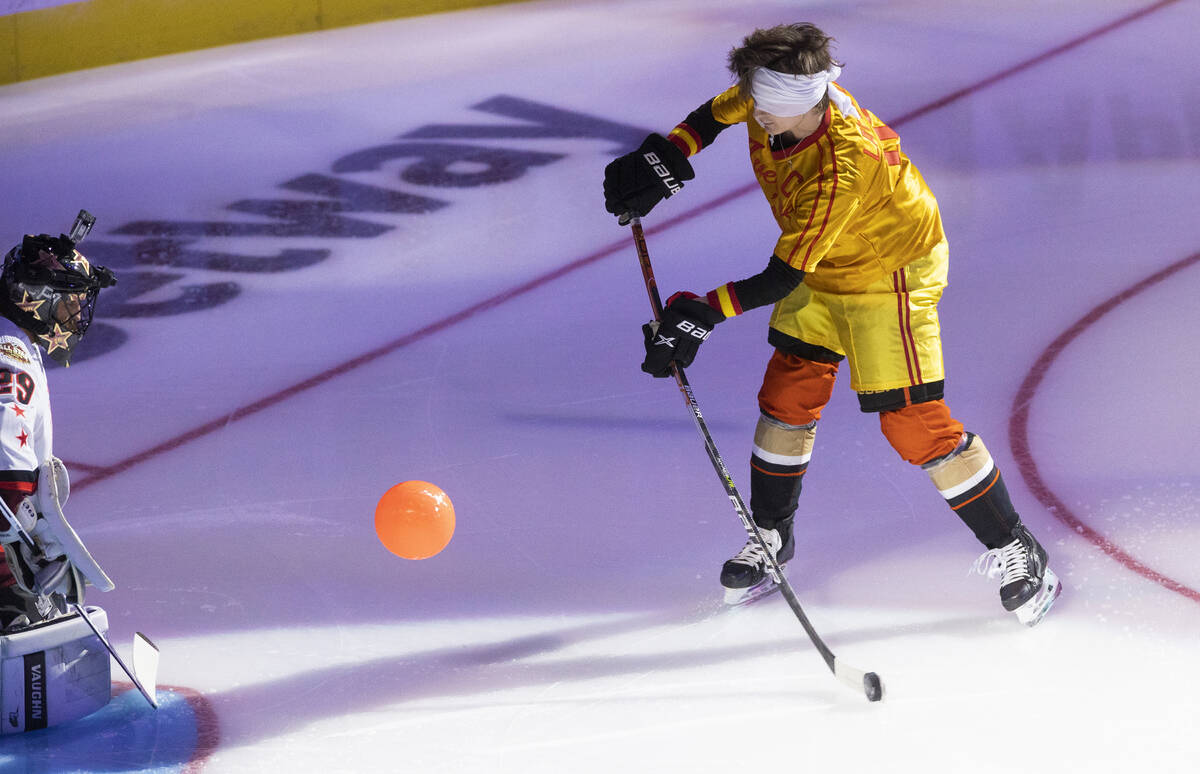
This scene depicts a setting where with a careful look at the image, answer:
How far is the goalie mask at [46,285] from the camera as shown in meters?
2.34

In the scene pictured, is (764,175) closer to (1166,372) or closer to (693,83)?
(1166,372)

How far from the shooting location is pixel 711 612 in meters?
2.87

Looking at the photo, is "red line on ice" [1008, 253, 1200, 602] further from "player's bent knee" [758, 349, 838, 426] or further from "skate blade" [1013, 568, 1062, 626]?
"player's bent knee" [758, 349, 838, 426]

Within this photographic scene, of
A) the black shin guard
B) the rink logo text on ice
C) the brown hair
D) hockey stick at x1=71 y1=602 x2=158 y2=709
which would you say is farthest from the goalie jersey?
the rink logo text on ice

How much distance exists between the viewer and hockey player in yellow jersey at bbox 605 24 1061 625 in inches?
99.3

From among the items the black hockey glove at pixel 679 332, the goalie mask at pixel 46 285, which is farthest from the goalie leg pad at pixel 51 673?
the black hockey glove at pixel 679 332

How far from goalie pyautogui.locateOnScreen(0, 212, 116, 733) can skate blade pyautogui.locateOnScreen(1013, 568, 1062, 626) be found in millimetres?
1761

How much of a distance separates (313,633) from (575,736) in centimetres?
68

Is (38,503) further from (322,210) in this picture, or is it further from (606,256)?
(322,210)

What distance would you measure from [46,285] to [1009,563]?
75.5 inches

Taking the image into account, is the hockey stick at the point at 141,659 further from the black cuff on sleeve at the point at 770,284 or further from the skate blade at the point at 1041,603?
the skate blade at the point at 1041,603

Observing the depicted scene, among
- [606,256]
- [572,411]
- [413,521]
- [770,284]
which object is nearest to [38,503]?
[413,521]

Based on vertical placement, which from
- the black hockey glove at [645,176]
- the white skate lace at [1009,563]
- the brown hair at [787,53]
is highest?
the brown hair at [787,53]

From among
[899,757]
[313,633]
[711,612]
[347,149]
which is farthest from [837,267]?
[347,149]
